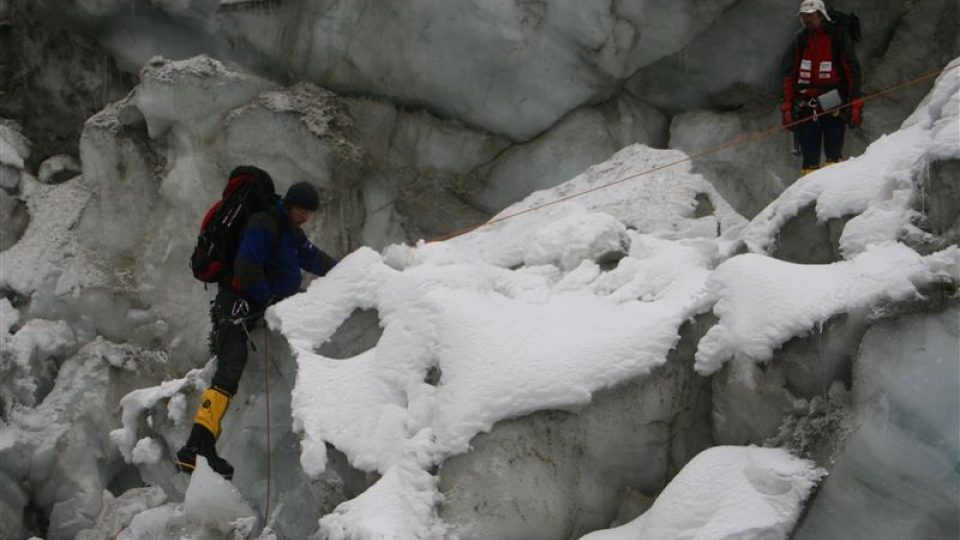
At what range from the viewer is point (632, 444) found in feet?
19.9

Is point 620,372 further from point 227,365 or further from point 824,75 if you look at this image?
point 824,75

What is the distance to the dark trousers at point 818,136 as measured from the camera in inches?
355

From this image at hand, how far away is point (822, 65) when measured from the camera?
355 inches

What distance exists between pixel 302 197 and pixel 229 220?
553 millimetres

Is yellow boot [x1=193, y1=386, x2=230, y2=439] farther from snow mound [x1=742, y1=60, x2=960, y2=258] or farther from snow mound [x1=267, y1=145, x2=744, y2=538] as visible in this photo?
snow mound [x1=742, y1=60, x2=960, y2=258]

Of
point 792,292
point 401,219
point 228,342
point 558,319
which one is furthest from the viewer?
point 401,219

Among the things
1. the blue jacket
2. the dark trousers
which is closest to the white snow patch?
the blue jacket

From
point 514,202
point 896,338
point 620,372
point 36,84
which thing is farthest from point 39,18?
point 896,338

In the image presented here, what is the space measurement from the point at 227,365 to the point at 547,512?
2.71 m

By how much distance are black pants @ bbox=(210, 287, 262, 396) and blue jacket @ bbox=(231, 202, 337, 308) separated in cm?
14

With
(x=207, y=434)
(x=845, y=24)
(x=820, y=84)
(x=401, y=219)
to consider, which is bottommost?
(x=207, y=434)

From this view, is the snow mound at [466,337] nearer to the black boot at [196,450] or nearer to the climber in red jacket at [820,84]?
the black boot at [196,450]

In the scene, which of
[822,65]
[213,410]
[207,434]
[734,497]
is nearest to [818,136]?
[822,65]

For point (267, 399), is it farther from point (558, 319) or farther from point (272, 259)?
point (558, 319)
